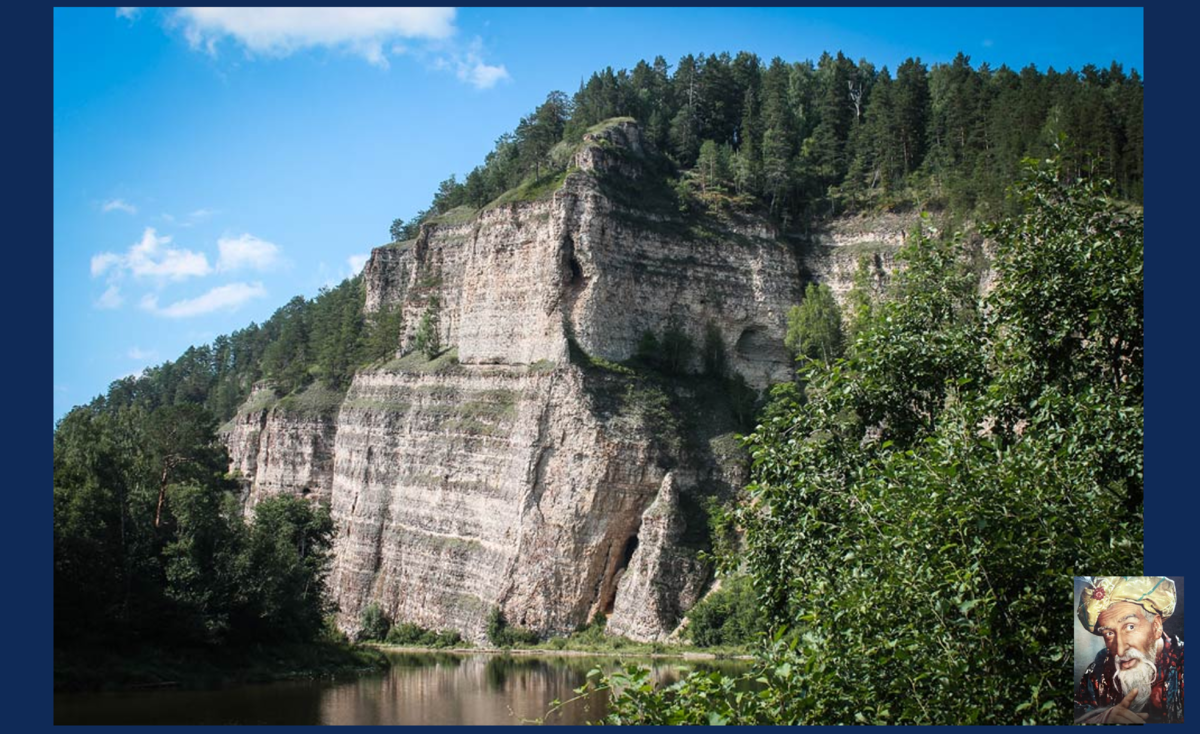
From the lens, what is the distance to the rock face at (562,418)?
45.9 metres

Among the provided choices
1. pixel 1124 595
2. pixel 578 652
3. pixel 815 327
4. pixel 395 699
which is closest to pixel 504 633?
pixel 578 652

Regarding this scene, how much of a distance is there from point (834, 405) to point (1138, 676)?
364 centimetres

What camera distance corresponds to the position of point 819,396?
10.3 m

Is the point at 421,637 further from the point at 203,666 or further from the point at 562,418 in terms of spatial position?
the point at 203,666

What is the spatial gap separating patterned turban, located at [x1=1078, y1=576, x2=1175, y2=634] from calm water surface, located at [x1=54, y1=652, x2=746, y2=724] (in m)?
11.0

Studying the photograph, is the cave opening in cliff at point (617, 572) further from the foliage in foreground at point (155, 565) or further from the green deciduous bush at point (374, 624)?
the foliage in foreground at point (155, 565)

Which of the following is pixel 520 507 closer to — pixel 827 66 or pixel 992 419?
pixel 992 419

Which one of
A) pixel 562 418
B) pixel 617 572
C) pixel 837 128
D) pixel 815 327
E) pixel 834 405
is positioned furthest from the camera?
pixel 837 128

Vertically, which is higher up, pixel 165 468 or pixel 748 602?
pixel 165 468

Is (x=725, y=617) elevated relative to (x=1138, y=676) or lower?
lower

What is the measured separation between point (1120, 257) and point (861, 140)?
51821mm

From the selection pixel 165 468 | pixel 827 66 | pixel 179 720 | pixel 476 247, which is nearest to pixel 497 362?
pixel 476 247

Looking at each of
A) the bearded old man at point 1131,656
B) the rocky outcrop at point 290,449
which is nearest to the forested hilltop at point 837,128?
the rocky outcrop at point 290,449

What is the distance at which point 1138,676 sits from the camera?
761 cm
